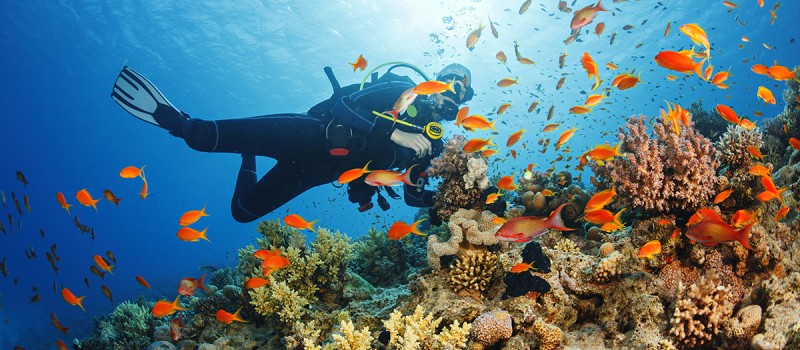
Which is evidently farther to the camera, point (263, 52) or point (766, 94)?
point (263, 52)

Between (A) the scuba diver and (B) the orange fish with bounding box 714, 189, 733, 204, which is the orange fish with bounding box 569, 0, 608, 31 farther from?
(B) the orange fish with bounding box 714, 189, 733, 204

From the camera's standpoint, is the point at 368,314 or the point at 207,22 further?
the point at 207,22

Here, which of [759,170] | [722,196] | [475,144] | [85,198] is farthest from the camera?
[85,198]

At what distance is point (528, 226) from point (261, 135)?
5.26 metres

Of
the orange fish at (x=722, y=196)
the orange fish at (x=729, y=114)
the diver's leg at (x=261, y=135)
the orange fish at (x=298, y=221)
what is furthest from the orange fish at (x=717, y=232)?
the diver's leg at (x=261, y=135)

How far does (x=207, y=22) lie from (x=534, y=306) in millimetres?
31096

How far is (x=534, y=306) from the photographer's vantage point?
3613 millimetres

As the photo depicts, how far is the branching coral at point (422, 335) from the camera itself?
9.91 feet

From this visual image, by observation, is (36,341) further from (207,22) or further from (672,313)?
(672,313)

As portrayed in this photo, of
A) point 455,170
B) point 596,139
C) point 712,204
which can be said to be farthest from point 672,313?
point 596,139

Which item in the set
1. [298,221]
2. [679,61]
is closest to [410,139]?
[298,221]

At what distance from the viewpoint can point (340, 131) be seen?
20.6 feet

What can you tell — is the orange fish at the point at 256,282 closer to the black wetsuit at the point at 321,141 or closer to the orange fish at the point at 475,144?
the black wetsuit at the point at 321,141

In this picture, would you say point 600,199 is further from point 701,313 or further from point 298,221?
point 298,221
